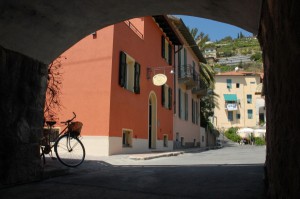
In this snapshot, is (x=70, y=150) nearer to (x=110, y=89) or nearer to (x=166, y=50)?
(x=110, y=89)

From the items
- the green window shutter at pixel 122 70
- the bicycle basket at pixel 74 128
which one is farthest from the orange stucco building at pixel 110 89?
the bicycle basket at pixel 74 128

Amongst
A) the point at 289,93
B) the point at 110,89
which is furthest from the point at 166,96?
the point at 289,93

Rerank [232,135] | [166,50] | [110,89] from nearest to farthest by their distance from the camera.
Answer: [110,89] < [166,50] < [232,135]

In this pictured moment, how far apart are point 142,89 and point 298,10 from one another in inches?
631

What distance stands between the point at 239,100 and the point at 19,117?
5990cm

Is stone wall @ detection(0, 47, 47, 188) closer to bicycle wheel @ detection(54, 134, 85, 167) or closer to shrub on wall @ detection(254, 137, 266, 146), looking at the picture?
bicycle wheel @ detection(54, 134, 85, 167)

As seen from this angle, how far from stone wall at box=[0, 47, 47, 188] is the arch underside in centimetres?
30

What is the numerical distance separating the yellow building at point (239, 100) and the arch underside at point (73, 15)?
5720 centimetres

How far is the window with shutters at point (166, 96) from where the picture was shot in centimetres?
2146

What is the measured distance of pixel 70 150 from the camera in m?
8.25

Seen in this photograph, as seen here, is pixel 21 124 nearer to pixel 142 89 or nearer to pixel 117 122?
pixel 117 122

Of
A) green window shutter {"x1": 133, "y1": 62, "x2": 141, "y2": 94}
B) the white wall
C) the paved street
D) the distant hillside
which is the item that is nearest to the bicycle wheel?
the paved street

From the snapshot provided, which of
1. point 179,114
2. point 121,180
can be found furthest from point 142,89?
point 121,180

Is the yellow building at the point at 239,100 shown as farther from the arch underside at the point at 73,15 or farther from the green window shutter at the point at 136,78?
the arch underside at the point at 73,15
